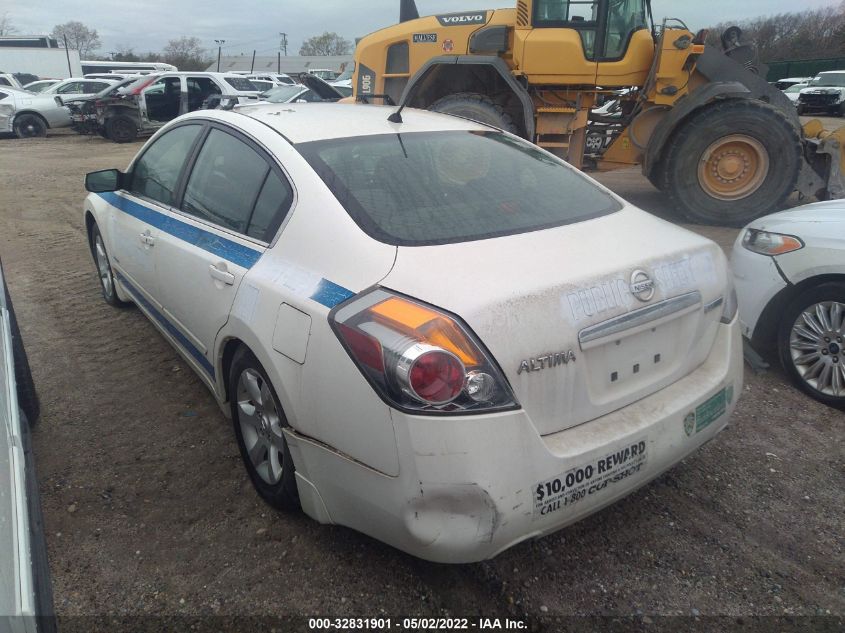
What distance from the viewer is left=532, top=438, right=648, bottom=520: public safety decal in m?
1.86

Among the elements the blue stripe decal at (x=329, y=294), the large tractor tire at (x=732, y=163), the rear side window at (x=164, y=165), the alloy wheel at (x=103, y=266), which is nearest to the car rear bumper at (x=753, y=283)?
the blue stripe decal at (x=329, y=294)

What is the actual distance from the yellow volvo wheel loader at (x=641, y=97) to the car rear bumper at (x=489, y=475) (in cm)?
572

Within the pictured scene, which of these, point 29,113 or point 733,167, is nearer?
point 733,167

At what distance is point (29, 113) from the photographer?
18641mm

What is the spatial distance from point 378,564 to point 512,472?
80 centimetres

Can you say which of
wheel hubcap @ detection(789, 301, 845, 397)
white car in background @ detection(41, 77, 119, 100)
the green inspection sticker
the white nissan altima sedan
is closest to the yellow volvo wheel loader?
wheel hubcap @ detection(789, 301, 845, 397)

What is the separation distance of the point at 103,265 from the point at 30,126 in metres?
17.7

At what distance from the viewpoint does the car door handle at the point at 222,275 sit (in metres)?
2.52

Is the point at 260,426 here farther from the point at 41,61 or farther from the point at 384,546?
the point at 41,61

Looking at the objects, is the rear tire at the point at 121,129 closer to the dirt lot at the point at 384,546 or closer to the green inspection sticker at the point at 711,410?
the dirt lot at the point at 384,546

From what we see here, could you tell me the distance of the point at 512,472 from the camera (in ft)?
5.87

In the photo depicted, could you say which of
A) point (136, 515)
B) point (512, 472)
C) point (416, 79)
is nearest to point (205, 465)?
point (136, 515)

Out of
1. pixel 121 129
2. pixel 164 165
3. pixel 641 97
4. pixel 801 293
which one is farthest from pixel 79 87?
pixel 801 293

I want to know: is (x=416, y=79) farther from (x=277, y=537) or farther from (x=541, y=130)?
(x=277, y=537)
